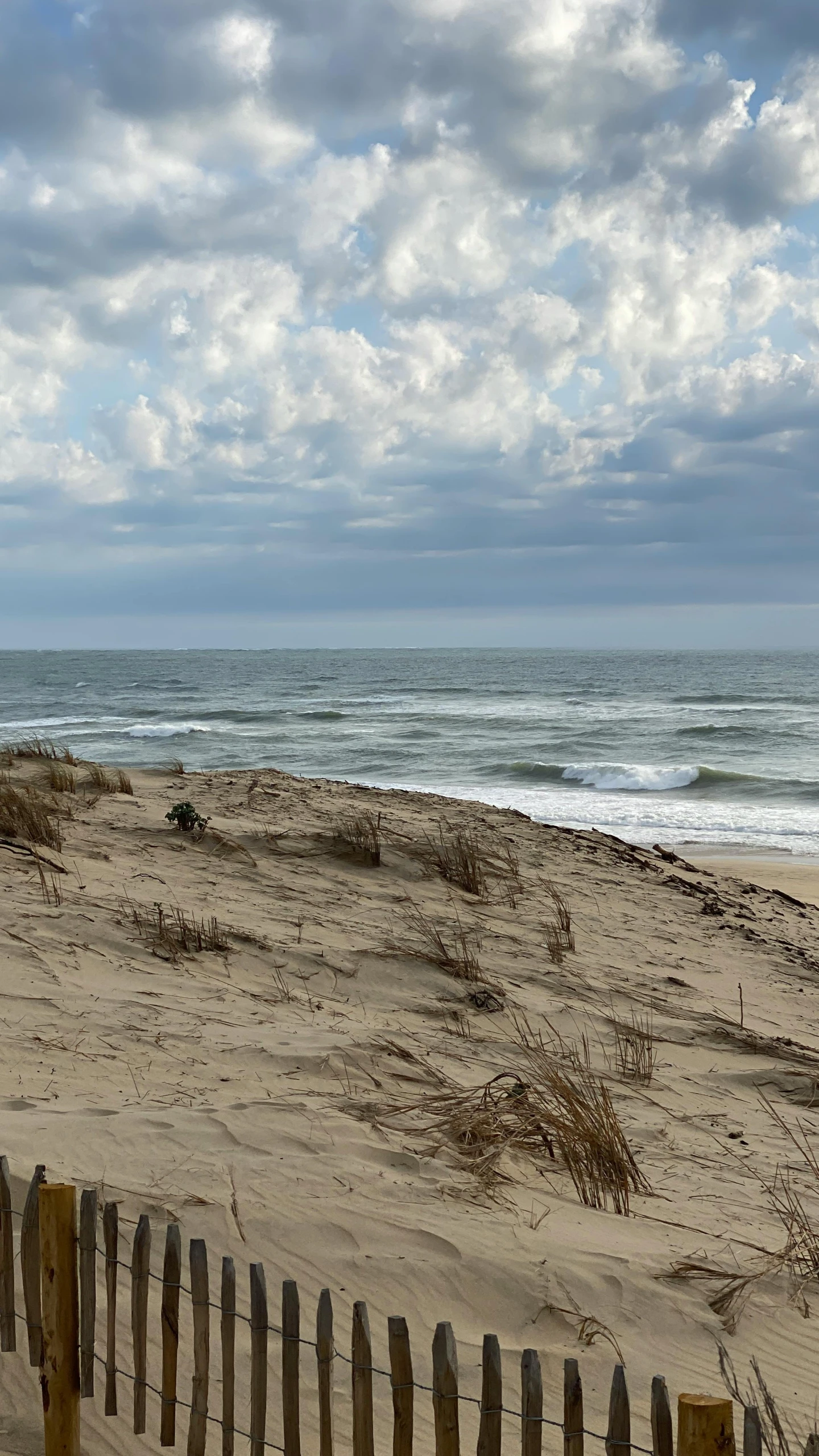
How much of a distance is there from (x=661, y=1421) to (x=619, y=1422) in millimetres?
76

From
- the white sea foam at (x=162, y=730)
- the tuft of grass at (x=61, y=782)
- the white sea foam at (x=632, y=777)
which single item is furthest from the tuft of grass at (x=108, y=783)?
the white sea foam at (x=162, y=730)

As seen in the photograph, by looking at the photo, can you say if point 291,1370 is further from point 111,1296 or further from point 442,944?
point 442,944

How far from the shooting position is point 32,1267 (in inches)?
95.6

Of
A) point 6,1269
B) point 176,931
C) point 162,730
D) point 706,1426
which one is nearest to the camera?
point 706,1426

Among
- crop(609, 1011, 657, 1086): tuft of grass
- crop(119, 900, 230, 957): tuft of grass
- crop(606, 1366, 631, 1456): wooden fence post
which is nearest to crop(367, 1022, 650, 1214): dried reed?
crop(609, 1011, 657, 1086): tuft of grass

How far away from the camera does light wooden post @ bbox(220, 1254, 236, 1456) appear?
208 cm

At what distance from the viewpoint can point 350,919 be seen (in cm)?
704

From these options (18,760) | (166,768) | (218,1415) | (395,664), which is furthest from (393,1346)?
(395,664)

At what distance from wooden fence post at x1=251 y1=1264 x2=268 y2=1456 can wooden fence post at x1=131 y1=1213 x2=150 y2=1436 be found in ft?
0.89

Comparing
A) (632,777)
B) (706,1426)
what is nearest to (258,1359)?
(706,1426)

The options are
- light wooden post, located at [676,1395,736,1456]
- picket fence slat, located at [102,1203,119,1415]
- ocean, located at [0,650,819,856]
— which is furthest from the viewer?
ocean, located at [0,650,819,856]

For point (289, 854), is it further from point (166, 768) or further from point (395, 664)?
point (395, 664)

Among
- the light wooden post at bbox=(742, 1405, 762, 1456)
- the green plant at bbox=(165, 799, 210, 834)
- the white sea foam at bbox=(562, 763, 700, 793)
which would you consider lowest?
the white sea foam at bbox=(562, 763, 700, 793)

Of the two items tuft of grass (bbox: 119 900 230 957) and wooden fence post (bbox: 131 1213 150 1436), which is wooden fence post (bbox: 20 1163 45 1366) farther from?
tuft of grass (bbox: 119 900 230 957)
